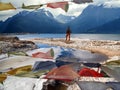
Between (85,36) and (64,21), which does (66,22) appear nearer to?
(64,21)

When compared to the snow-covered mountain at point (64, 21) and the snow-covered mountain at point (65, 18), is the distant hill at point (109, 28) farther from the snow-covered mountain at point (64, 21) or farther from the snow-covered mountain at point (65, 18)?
the snow-covered mountain at point (65, 18)

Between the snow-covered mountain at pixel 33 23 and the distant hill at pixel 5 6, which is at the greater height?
the distant hill at pixel 5 6

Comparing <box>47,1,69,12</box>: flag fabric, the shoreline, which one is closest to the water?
the shoreline

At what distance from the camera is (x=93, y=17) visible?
293 centimetres

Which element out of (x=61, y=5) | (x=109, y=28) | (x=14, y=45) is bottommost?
(x=14, y=45)

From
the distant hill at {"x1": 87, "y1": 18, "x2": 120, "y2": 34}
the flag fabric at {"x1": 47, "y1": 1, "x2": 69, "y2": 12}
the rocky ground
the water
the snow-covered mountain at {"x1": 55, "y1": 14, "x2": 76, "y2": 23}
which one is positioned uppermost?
the flag fabric at {"x1": 47, "y1": 1, "x2": 69, "y2": 12}

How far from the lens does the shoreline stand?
286 centimetres

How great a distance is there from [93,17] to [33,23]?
16.5 inches

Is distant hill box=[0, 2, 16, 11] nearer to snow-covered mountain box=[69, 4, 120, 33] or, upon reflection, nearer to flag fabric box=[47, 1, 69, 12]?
flag fabric box=[47, 1, 69, 12]

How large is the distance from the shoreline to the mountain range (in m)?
0.06

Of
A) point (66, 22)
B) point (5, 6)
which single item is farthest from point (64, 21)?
point (5, 6)

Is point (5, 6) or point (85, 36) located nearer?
point (85, 36)

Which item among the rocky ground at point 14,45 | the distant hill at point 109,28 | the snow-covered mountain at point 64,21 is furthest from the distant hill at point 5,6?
the distant hill at point 109,28

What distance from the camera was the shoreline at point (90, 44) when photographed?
2.86 metres
